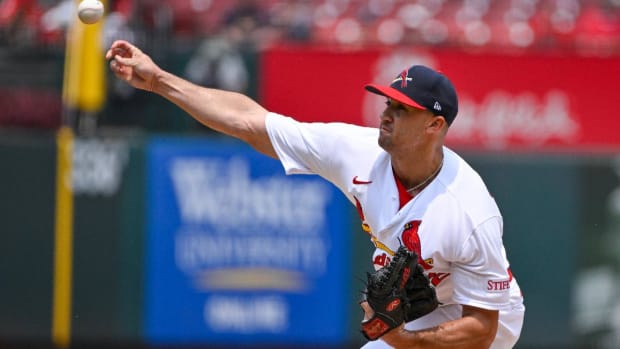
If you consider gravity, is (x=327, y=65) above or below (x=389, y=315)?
above

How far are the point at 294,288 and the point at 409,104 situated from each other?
448cm

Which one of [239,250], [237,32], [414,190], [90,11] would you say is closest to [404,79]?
[414,190]

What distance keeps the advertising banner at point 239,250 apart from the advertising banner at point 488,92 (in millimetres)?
1371

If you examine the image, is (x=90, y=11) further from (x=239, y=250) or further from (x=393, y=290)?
(x=239, y=250)

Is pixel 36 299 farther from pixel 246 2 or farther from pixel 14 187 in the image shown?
pixel 246 2

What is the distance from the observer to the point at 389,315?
168 inches

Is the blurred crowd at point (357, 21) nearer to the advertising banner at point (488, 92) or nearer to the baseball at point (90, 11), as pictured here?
the advertising banner at point (488, 92)

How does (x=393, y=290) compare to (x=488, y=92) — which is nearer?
(x=393, y=290)

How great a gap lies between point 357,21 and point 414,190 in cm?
699

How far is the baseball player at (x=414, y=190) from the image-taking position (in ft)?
14.4

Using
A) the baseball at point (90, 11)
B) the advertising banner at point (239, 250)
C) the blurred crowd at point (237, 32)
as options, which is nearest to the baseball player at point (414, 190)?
the baseball at point (90, 11)

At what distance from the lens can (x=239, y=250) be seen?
866 centimetres

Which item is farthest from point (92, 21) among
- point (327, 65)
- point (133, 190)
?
point (327, 65)

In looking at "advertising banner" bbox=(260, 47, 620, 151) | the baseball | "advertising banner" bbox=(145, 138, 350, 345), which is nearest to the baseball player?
the baseball
